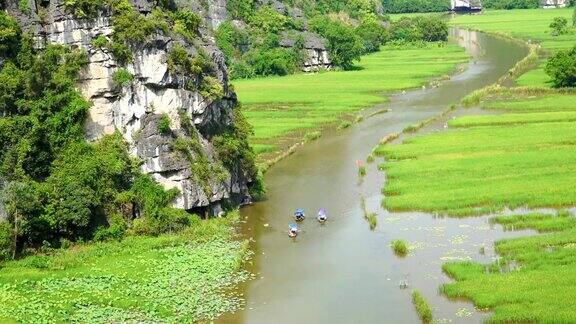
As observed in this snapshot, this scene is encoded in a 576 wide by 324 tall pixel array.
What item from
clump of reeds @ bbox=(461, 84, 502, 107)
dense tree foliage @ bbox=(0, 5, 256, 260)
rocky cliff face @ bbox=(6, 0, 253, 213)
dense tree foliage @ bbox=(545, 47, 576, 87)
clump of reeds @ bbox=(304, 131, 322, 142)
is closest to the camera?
dense tree foliage @ bbox=(0, 5, 256, 260)

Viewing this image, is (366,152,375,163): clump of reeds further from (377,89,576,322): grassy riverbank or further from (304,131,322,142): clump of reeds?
(304,131,322,142): clump of reeds

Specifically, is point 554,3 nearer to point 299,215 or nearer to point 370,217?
point 370,217

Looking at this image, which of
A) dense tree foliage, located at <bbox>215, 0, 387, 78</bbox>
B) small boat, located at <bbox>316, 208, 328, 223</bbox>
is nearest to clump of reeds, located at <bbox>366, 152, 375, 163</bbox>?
small boat, located at <bbox>316, 208, 328, 223</bbox>

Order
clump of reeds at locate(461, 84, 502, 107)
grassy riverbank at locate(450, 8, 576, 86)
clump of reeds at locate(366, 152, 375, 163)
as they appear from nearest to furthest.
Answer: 1. clump of reeds at locate(366, 152, 375, 163)
2. clump of reeds at locate(461, 84, 502, 107)
3. grassy riverbank at locate(450, 8, 576, 86)

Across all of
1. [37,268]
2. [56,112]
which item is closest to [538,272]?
[37,268]

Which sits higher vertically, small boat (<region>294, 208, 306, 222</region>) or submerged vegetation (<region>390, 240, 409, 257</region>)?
small boat (<region>294, 208, 306, 222</region>)
